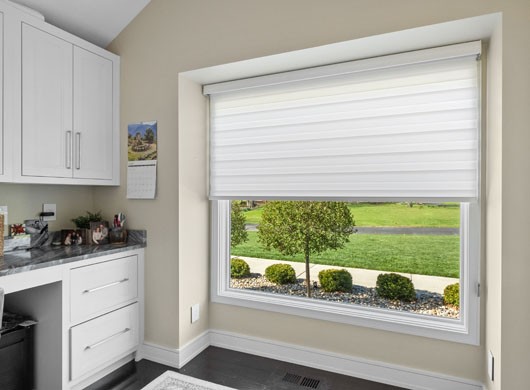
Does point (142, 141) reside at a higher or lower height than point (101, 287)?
higher

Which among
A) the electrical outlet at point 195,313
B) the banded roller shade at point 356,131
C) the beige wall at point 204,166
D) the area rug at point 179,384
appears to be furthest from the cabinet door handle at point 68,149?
the area rug at point 179,384

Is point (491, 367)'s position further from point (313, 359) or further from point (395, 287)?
point (313, 359)

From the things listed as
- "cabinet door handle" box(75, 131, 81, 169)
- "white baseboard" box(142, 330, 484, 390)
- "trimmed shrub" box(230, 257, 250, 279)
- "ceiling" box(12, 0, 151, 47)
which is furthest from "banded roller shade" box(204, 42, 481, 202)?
"white baseboard" box(142, 330, 484, 390)

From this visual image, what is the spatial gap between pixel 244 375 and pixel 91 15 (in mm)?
2897

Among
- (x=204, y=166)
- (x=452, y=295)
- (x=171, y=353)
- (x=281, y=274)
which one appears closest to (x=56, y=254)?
(x=171, y=353)

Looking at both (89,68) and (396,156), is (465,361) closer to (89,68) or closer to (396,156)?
(396,156)

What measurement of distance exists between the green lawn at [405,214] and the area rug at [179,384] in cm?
154

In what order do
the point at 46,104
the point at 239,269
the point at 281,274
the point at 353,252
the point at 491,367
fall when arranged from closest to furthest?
1. the point at 491,367
2. the point at 46,104
3. the point at 353,252
4. the point at 281,274
5. the point at 239,269

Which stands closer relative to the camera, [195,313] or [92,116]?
[92,116]

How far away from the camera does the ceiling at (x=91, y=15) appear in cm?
233

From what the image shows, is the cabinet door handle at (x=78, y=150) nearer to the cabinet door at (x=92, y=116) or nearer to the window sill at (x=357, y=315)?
the cabinet door at (x=92, y=116)

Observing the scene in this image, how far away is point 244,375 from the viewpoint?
237cm

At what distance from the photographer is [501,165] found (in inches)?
67.4

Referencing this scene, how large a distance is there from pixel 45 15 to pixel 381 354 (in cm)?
336
